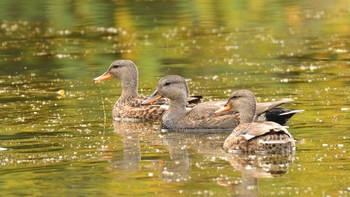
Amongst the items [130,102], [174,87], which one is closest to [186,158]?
[174,87]

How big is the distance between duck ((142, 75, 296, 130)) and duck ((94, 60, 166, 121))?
0.55 meters

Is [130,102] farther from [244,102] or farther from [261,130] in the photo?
[261,130]

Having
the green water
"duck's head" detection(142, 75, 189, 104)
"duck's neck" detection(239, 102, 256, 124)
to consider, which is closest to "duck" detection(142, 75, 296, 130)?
"duck's head" detection(142, 75, 189, 104)

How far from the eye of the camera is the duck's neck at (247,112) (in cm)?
1250

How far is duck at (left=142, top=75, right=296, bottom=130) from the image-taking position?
1347cm

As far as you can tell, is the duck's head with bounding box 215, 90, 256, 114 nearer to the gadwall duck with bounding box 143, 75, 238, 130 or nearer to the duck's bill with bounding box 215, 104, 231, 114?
the duck's bill with bounding box 215, 104, 231, 114

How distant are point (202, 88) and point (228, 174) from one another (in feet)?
21.7

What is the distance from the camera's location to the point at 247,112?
493 inches

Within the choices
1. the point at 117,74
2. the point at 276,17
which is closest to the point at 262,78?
the point at 117,74

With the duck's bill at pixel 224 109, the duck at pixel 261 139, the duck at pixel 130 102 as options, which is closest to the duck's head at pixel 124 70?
the duck at pixel 130 102

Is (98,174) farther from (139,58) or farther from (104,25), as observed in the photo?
(104,25)

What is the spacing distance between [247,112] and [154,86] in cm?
484

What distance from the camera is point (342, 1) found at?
94.8 ft

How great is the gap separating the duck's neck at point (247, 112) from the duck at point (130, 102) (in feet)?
7.72
